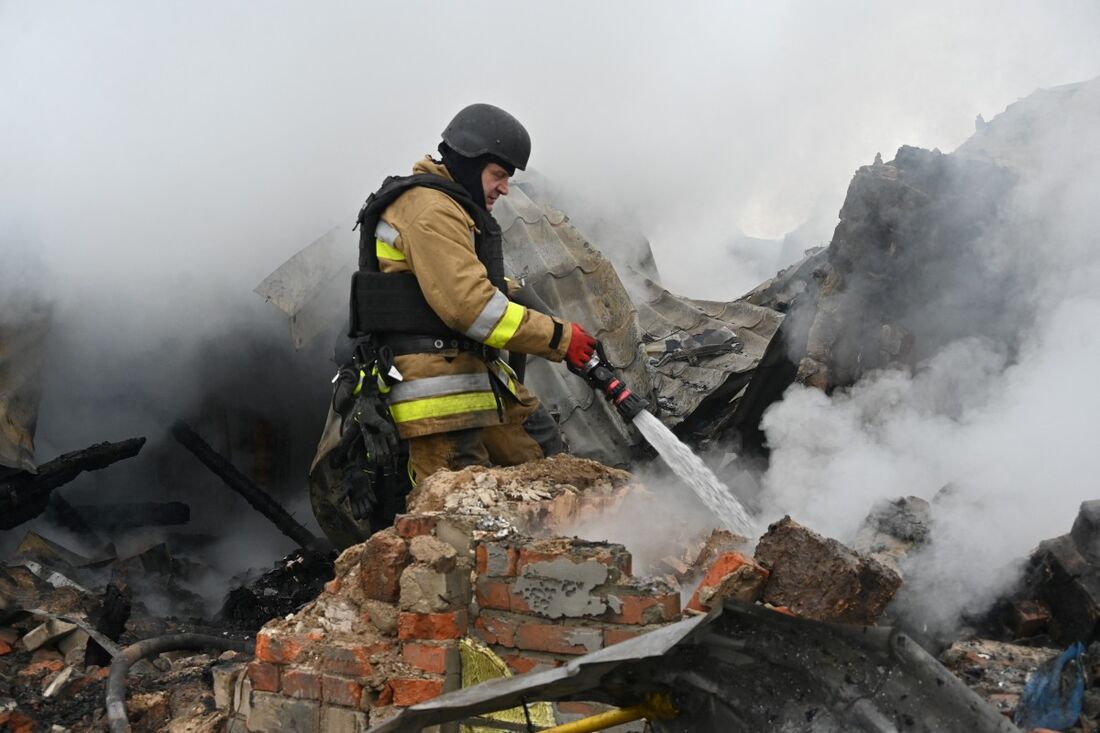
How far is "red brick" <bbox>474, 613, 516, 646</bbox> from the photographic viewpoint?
303 cm

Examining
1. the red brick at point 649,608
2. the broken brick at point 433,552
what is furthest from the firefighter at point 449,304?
the red brick at point 649,608

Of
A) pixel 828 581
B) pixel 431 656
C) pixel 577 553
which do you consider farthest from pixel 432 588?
pixel 828 581

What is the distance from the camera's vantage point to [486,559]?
3076 mm

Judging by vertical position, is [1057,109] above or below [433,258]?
above

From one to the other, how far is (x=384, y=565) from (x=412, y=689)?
381 millimetres

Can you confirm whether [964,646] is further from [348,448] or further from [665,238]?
[665,238]

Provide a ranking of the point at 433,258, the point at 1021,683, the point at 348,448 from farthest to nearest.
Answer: the point at 348,448, the point at 433,258, the point at 1021,683

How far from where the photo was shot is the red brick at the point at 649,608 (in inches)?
112

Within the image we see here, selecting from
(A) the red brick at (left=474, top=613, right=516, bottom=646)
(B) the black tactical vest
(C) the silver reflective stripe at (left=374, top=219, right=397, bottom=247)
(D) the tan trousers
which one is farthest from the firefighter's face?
(A) the red brick at (left=474, top=613, right=516, bottom=646)

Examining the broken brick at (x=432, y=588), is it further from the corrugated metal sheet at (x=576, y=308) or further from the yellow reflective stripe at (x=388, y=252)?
the corrugated metal sheet at (x=576, y=308)

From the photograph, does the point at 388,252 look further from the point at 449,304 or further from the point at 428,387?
the point at 428,387

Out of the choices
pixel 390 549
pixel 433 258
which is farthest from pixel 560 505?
pixel 433 258

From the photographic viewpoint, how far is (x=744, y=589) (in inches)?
110

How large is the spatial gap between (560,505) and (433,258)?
3.75 feet
